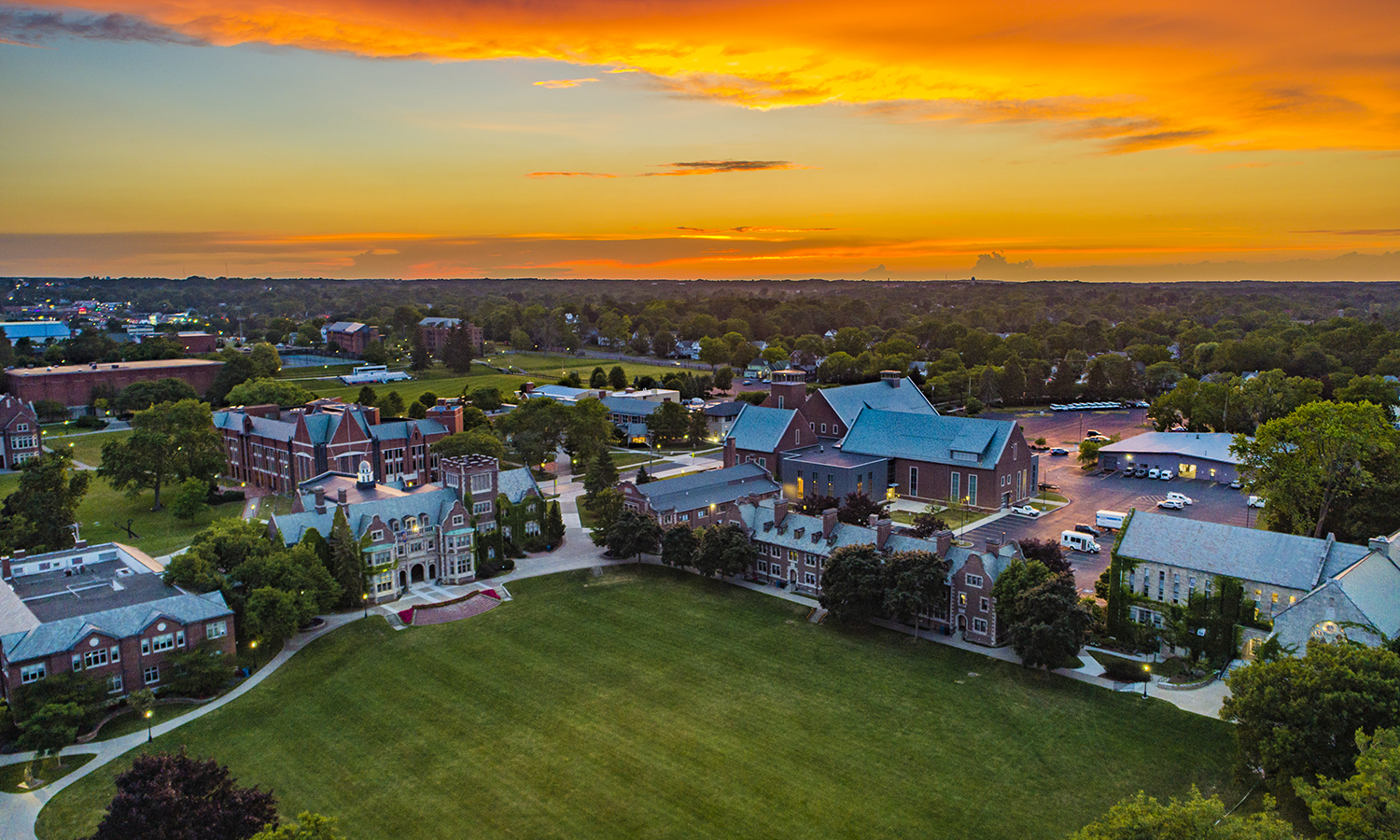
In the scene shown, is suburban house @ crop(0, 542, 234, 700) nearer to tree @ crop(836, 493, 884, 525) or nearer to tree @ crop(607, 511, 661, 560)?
tree @ crop(607, 511, 661, 560)

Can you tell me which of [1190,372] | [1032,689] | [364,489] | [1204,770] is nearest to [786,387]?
[364,489]

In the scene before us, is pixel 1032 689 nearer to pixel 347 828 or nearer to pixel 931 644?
pixel 931 644

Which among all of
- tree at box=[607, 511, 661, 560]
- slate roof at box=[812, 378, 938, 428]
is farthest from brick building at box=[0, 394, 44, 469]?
slate roof at box=[812, 378, 938, 428]

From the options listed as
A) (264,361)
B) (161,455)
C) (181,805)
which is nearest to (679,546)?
(181,805)

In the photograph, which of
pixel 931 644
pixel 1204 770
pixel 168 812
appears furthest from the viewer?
pixel 931 644

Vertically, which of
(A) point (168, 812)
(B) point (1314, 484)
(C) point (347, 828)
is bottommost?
(C) point (347, 828)

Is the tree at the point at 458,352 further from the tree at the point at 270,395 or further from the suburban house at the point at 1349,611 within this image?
the suburban house at the point at 1349,611
